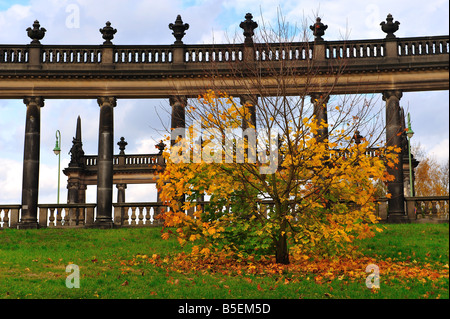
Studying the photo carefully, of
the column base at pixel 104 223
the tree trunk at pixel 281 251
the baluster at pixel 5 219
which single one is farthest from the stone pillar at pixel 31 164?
the tree trunk at pixel 281 251

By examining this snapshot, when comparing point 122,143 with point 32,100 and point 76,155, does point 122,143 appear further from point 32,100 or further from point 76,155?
point 32,100

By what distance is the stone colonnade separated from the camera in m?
29.2

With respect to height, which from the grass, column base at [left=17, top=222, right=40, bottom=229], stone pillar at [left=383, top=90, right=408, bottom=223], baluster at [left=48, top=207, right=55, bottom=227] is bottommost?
the grass

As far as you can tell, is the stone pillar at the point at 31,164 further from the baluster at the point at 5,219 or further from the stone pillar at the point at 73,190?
the stone pillar at the point at 73,190

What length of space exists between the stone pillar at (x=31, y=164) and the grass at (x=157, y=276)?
5.76 meters

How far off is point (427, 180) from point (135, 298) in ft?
175

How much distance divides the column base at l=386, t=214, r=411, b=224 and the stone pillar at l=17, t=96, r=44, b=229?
63.6 ft

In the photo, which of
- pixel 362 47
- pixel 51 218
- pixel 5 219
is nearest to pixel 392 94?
pixel 362 47

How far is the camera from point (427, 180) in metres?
60.0

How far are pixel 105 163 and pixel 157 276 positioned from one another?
16213 mm

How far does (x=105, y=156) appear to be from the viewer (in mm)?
30422

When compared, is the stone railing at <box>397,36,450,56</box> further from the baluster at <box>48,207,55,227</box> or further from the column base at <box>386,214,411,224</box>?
the baluster at <box>48,207,55,227</box>

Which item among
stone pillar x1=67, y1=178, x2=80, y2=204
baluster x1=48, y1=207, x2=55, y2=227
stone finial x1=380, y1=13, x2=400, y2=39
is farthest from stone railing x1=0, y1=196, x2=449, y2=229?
stone pillar x1=67, y1=178, x2=80, y2=204
